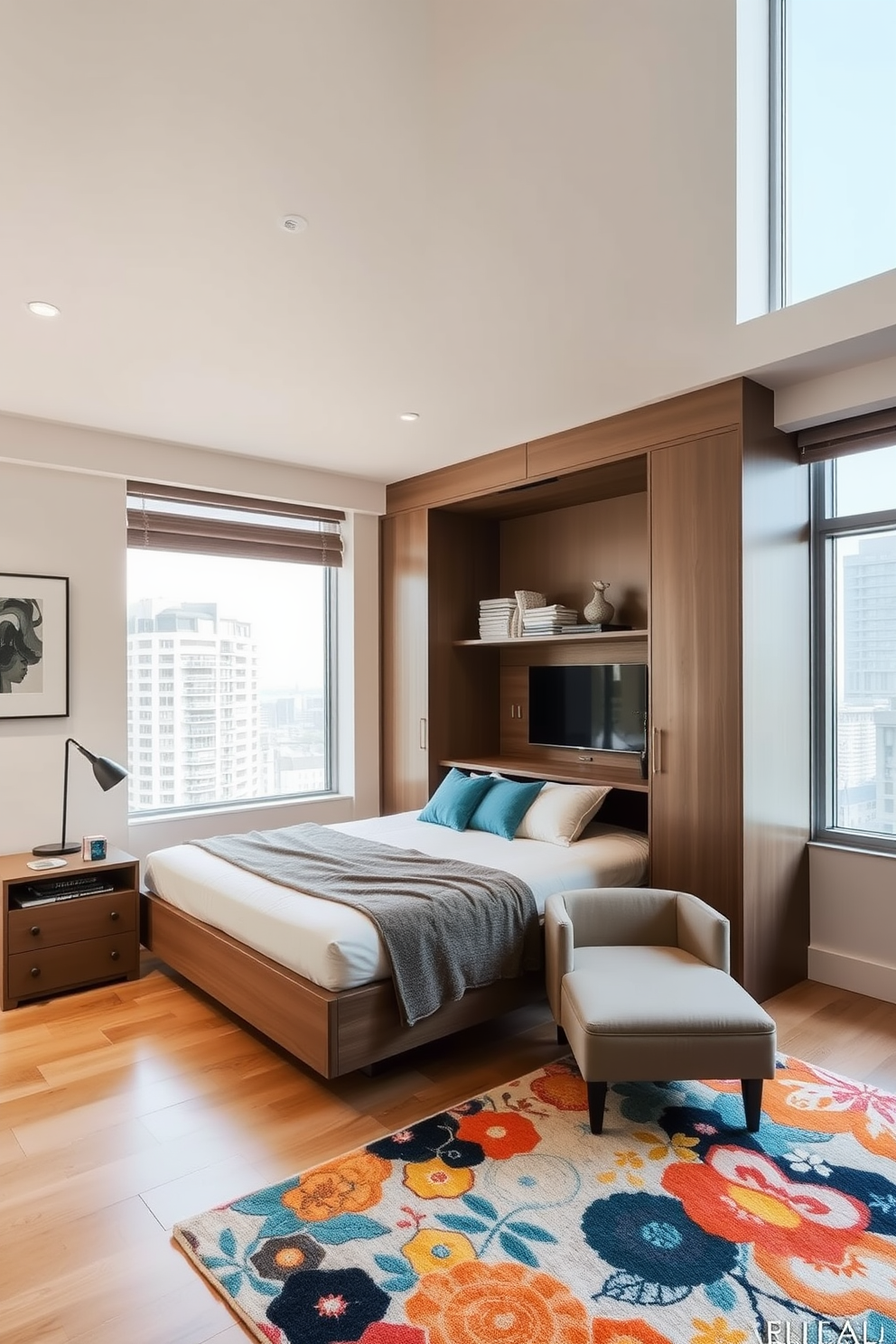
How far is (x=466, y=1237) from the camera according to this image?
198 centimetres

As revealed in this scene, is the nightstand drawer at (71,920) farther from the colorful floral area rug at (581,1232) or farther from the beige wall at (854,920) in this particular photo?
the beige wall at (854,920)

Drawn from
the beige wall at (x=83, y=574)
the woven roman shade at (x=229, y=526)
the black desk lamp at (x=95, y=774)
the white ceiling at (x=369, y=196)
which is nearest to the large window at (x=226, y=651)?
the woven roman shade at (x=229, y=526)

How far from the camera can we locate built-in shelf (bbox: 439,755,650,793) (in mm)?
4051

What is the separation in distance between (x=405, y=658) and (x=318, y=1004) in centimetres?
278

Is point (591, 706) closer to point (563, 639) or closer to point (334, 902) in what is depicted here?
point (563, 639)

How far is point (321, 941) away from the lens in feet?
8.75

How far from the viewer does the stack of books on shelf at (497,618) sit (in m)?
4.78

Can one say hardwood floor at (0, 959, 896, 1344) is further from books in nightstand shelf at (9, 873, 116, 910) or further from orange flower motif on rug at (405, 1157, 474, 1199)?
books in nightstand shelf at (9, 873, 116, 910)

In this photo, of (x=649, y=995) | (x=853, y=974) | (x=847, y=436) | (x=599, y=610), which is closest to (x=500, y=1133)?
(x=649, y=995)

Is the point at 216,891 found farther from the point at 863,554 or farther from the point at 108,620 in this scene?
the point at 863,554

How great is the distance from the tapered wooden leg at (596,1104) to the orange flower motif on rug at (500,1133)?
166mm

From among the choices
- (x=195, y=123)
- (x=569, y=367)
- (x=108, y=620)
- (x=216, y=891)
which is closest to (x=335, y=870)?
(x=216, y=891)

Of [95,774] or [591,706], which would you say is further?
[591,706]

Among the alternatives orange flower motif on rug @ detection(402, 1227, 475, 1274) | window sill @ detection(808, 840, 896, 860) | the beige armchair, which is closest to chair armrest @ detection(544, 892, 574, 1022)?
the beige armchair
